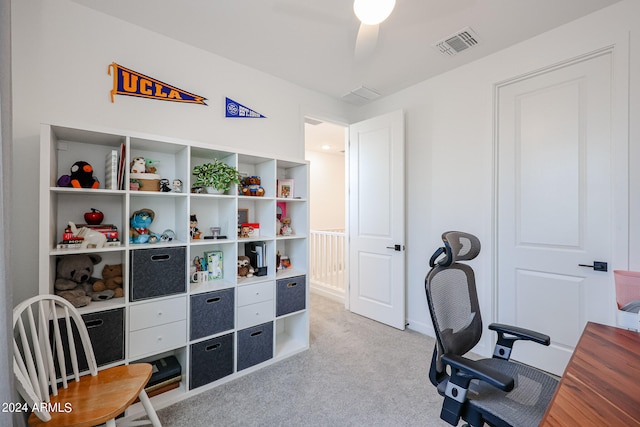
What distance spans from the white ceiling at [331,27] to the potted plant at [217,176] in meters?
1.03

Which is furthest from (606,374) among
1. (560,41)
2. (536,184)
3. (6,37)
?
(6,37)

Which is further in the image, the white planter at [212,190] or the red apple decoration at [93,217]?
the white planter at [212,190]

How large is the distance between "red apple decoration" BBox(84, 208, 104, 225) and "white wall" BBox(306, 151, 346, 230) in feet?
13.5

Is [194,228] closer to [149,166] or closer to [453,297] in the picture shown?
[149,166]

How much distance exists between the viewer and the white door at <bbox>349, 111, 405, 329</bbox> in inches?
113

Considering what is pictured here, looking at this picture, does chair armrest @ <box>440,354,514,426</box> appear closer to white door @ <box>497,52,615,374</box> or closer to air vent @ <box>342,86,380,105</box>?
white door @ <box>497,52,615,374</box>

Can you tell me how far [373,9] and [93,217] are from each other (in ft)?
6.61

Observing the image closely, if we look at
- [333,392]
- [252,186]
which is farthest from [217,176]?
[333,392]

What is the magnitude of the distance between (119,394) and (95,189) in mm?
1061

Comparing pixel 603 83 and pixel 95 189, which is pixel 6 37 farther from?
pixel 603 83

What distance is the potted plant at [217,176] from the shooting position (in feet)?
6.47

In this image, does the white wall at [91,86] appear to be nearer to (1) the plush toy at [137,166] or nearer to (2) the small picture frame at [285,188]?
(1) the plush toy at [137,166]

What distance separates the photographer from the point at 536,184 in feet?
7.08

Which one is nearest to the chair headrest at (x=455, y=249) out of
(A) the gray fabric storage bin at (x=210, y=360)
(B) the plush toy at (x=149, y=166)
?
(A) the gray fabric storage bin at (x=210, y=360)
